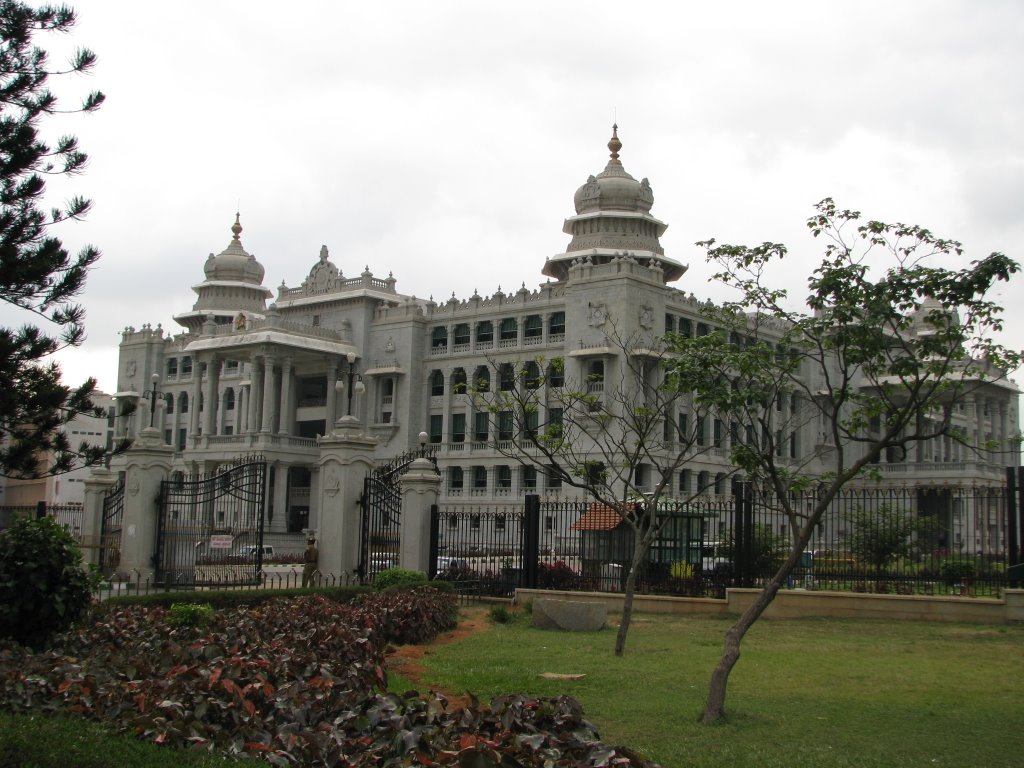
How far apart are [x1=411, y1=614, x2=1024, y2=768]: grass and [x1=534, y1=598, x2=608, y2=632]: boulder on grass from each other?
1.38 ft

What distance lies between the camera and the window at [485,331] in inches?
2443

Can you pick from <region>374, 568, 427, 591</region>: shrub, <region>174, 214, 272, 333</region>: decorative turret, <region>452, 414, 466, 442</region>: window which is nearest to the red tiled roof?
<region>374, 568, 427, 591</region>: shrub

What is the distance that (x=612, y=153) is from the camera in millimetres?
63031

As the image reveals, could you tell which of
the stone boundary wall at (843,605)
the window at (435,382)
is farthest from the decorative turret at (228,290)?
the stone boundary wall at (843,605)

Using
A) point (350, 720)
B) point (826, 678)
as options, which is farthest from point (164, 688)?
point (826, 678)

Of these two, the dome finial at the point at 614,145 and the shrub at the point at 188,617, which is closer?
the shrub at the point at 188,617

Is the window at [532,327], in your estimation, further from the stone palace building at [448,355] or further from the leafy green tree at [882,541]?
the leafy green tree at [882,541]

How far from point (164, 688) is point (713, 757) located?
14.5 feet

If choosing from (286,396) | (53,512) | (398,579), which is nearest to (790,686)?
(398,579)

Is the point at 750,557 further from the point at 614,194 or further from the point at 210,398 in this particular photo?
the point at 210,398

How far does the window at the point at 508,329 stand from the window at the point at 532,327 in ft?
2.74

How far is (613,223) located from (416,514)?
40.9 meters

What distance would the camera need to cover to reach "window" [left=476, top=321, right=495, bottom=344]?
2443 inches

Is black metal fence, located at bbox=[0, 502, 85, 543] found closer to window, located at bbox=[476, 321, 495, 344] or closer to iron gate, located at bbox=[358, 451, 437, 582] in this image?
iron gate, located at bbox=[358, 451, 437, 582]
